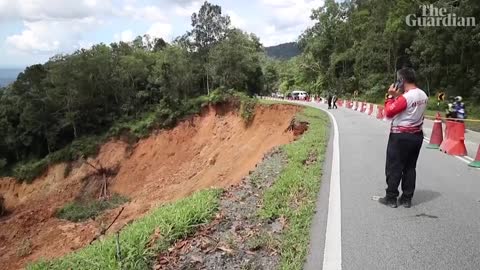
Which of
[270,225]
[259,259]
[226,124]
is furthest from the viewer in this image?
[226,124]

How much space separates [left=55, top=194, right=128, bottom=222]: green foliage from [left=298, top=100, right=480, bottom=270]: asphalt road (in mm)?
23861

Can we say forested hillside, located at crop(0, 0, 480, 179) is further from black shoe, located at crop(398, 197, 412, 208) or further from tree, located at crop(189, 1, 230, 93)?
black shoe, located at crop(398, 197, 412, 208)

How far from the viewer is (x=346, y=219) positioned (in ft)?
19.4

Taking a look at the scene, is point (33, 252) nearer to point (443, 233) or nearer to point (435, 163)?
point (435, 163)

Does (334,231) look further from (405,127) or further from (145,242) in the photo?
(145,242)

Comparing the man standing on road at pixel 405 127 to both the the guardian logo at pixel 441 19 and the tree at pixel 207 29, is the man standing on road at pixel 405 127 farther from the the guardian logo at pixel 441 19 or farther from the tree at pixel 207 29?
the tree at pixel 207 29

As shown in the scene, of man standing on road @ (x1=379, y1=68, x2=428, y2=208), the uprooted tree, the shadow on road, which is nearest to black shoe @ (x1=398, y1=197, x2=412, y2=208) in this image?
man standing on road @ (x1=379, y1=68, x2=428, y2=208)

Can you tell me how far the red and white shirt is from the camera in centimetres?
607

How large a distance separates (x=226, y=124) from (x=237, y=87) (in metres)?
10.4

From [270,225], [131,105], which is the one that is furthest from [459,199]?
[131,105]

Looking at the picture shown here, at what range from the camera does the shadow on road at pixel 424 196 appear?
268 inches

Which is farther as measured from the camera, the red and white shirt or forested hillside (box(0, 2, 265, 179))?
forested hillside (box(0, 2, 265, 179))

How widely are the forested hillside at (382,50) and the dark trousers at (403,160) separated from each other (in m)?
15.8

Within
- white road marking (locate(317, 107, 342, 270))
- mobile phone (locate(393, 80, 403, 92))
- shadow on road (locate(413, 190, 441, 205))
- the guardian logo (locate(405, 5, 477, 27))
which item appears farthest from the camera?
the guardian logo (locate(405, 5, 477, 27))
